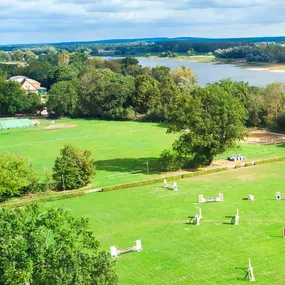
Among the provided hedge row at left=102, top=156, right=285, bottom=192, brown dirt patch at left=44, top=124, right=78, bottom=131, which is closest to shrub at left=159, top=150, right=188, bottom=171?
hedge row at left=102, top=156, right=285, bottom=192

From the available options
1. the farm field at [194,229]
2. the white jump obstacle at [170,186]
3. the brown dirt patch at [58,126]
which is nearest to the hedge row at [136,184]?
the farm field at [194,229]

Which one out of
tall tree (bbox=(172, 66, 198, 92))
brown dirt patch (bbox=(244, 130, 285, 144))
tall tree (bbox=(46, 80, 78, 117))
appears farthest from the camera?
tall tree (bbox=(172, 66, 198, 92))

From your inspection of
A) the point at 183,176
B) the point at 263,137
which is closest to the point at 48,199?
the point at 183,176

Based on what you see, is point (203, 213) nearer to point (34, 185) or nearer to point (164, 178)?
point (164, 178)

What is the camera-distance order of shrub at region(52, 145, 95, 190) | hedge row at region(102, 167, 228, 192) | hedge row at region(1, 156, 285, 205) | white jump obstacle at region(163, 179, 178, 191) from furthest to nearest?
shrub at region(52, 145, 95, 190) < hedge row at region(102, 167, 228, 192) < white jump obstacle at region(163, 179, 178, 191) < hedge row at region(1, 156, 285, 205)

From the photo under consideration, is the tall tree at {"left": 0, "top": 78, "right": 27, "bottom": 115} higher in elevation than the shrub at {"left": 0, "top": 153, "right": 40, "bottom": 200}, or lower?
higher

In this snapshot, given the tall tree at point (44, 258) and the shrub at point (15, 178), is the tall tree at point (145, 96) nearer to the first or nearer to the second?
the shrub at point (15, 178)

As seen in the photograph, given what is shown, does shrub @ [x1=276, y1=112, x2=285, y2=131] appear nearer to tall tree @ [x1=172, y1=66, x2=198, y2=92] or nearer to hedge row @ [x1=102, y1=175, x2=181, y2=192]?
tall tree @ [x1=172, y1=66, x2=198, y2=92]
